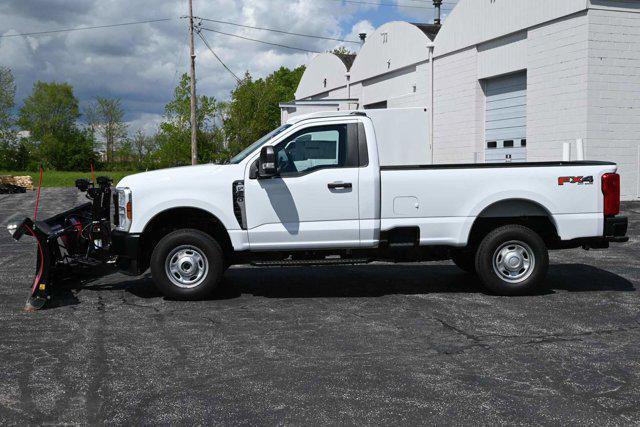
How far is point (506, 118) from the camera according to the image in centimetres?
2158

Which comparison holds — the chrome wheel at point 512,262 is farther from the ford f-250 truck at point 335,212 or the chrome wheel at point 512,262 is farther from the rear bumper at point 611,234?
the rear bumper at point 611,234

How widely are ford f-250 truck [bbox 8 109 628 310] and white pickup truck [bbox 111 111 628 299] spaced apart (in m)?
0.01

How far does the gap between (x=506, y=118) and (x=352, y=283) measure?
1428 centimetres

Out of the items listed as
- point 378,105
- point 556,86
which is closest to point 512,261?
point 556,86

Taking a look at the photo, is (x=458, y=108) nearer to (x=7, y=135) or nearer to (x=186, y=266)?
(x=186, y=266)

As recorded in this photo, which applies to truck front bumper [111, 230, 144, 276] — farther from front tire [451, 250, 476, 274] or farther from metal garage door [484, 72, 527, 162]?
metal garage door [484, 72, 527, 162]

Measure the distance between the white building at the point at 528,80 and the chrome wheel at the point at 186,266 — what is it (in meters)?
13.7

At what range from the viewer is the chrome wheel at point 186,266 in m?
7.76

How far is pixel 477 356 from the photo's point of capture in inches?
220

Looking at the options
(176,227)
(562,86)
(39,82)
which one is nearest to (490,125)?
(562,86)

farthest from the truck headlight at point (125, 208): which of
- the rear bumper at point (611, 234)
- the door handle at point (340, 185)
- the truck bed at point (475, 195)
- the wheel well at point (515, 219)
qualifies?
the rear bumper at point (611, 234)

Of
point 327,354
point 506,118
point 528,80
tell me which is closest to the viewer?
point 327,354

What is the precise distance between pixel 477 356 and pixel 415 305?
6.82ft

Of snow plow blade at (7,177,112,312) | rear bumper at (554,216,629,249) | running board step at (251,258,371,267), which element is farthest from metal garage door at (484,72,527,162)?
snow plow blade at (7,177,112,312)
